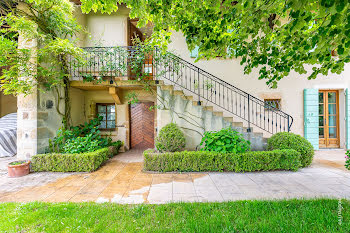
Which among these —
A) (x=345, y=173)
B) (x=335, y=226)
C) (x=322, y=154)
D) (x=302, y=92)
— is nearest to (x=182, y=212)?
(x=335, y=226)

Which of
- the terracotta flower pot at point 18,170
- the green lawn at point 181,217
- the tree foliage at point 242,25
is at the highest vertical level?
the tree foliage at point 242,25

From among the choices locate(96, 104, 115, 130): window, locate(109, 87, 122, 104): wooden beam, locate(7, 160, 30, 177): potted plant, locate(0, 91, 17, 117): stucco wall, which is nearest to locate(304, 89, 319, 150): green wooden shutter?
locate(109, 87, 122, 104): wooden beam

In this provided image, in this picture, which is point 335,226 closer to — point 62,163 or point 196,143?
point 196,143

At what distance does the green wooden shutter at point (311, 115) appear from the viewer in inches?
255

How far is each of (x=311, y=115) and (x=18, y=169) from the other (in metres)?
9.87

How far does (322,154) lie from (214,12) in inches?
266

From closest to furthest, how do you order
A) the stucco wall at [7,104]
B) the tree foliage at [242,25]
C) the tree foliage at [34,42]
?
1. the tree foliage at [242,25]
2. the tree foliage at [34,42]
3. the stucco wall at [7,104]

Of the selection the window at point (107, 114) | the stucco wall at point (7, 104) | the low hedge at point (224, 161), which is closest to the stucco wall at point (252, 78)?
the window at point (107, 114)

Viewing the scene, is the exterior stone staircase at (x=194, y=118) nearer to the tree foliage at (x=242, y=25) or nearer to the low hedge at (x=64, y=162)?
the tree foliage at (x=242, y=25)

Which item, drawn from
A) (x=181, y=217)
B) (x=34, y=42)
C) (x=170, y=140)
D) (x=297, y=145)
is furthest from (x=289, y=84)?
(x=34, y=42)

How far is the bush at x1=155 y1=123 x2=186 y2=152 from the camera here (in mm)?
4555

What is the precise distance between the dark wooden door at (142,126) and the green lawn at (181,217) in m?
4.85

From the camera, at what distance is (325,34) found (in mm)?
1967

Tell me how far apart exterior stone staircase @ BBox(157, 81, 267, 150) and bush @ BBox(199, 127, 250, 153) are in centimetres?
52
